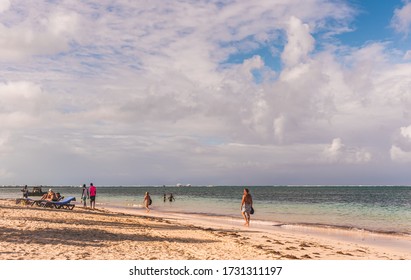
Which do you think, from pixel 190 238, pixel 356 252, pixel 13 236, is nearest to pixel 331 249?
pixel 356 252

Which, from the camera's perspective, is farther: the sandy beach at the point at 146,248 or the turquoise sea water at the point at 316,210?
the turquoise sea water at the point at 316,210

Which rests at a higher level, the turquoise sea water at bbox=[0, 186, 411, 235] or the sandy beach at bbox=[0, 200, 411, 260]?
the sandy beach at bbox=[0, 200, 411, 260]

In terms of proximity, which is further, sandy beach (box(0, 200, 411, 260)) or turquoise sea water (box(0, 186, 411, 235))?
turquoise sea water (box(0, 186, 411, 235))

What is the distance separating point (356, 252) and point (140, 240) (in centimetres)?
897

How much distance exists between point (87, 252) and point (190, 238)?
603 centimetres

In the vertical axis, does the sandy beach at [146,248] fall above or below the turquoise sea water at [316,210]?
above

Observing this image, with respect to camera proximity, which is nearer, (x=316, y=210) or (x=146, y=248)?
(x=146, y=248)

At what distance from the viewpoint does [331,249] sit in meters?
15.8

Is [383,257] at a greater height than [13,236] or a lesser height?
lesser

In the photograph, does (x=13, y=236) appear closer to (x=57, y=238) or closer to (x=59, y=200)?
(x=57, y=238)

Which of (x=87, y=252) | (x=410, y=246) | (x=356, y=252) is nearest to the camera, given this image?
(x=87, y=252)
